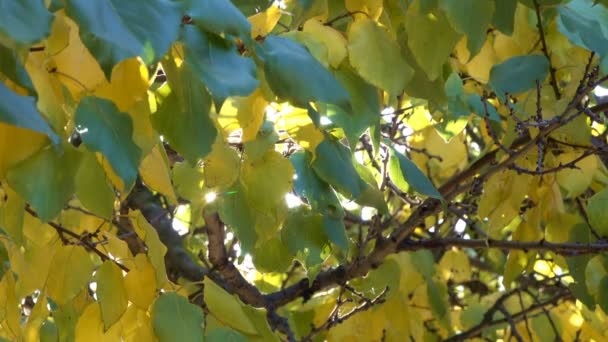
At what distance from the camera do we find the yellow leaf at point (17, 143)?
84cm

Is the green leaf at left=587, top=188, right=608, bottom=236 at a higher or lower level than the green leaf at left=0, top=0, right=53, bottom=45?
lower

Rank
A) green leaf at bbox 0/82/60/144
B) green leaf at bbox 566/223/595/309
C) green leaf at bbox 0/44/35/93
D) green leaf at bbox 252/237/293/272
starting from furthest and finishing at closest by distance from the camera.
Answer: green leaf at bbox 566/223/595/309
green leaf at bbox 252/237/293/272
green leaf at bbox 0/44/35/93
green leaf at bbox 0/82/60/144

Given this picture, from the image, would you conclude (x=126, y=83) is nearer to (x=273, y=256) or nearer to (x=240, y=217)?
(x=240, y=217)

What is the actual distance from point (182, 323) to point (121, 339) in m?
0.13

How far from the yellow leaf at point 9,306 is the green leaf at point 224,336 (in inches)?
10.2

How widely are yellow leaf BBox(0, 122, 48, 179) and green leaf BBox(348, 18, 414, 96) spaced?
1.31ft

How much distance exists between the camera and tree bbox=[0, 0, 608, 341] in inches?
33.9

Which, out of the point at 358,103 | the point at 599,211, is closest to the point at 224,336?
the point at 358,103

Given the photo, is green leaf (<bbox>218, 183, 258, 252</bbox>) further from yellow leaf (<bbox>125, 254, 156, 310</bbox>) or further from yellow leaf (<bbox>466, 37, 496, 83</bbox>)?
yellow leaf (<bbox>466, 37, 496, 83</bbox>)

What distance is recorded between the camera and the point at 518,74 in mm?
1463

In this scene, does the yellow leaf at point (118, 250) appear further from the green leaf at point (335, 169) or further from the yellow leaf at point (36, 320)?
the green leaf at point (335, 169)

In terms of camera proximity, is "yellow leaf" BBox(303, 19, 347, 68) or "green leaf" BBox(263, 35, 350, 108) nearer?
"green leaf" BBox(263, 35, 350, 108)

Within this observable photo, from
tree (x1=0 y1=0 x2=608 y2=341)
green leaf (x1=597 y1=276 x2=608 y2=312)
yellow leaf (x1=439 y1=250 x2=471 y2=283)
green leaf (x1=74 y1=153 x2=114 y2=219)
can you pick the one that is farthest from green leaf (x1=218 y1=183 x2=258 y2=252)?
yellow leaf (x1=439 y1=250 x2=471 y2=283)

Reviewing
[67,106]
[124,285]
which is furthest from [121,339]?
[67,106]
